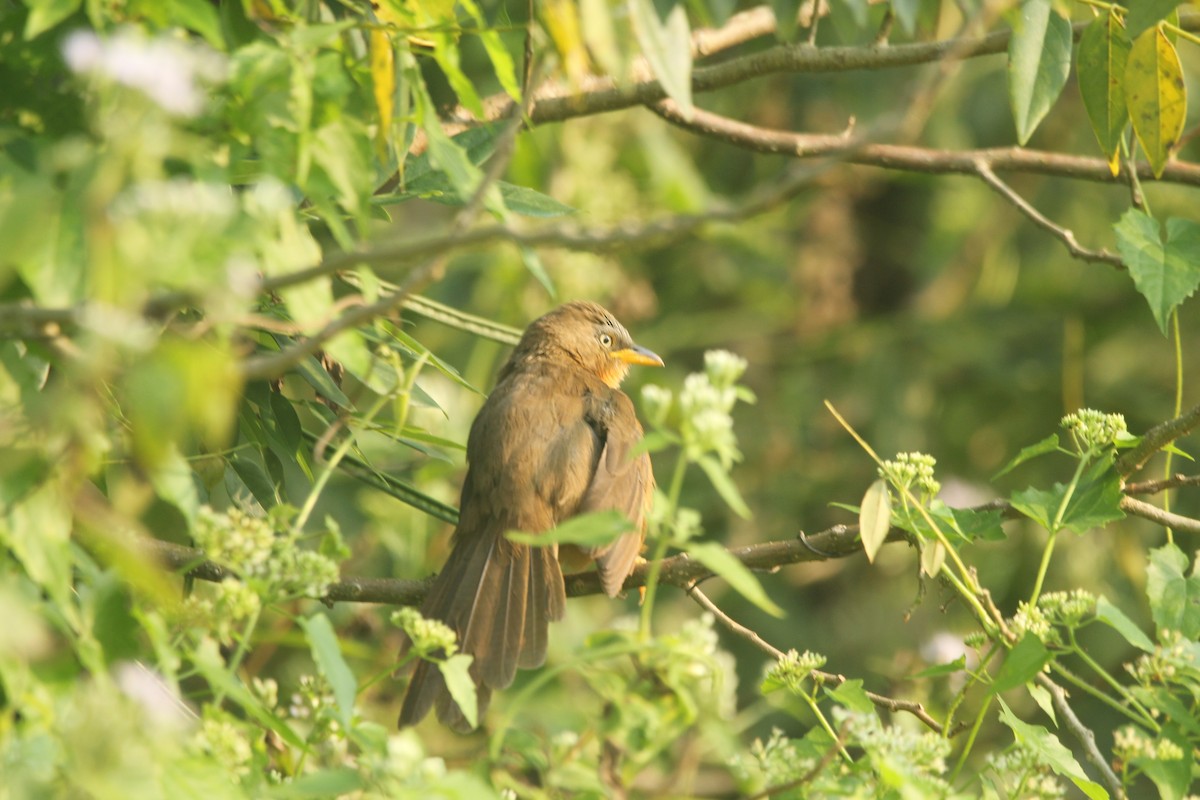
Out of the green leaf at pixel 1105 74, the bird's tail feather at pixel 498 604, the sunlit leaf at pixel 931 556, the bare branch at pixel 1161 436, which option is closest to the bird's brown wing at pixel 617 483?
the bird's tail feather at pixel 498 604

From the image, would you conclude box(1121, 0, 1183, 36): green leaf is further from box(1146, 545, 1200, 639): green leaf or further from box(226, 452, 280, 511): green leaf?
box(226, 452, 280, 511): green leaf

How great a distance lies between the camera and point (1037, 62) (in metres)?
3.90

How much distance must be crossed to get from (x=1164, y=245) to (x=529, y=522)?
99.1 inches

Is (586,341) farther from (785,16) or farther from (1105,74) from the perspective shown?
(785,16)

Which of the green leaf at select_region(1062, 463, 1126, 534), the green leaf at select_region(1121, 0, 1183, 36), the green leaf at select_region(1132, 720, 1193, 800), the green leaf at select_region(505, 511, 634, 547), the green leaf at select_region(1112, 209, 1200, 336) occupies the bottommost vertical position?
the green leaf at select_region(1132, 720, 1193, 800)

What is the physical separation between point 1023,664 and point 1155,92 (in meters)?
1.96

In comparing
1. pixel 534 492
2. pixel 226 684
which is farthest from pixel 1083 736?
pixel 534 492

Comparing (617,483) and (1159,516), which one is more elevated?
(1159,516)

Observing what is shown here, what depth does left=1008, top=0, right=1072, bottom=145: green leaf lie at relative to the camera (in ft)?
12.6

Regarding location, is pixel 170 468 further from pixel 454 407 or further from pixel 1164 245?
pixel 454 407

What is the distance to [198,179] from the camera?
2.36m

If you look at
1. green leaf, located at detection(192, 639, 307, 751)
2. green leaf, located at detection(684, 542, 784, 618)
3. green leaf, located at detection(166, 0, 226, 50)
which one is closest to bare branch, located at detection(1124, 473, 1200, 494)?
green leaf, located at detection(684, 542, 784, 618)

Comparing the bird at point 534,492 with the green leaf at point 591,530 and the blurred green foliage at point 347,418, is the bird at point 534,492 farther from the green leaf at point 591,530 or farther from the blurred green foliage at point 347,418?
the green leaf at point 591,530

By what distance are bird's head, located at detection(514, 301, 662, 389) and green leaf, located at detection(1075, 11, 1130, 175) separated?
3.04 metres
